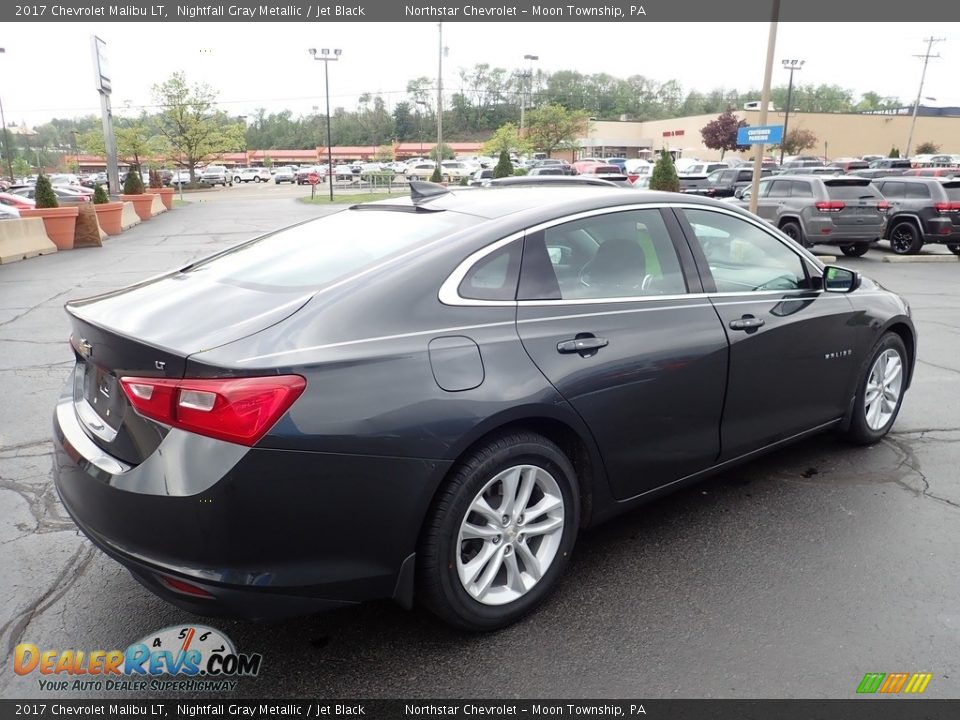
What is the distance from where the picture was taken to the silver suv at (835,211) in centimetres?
1547

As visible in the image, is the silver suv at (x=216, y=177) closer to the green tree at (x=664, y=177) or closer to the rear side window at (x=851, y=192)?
the green tree at (x=664, y=177)

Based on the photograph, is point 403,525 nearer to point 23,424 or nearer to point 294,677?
point 294,677

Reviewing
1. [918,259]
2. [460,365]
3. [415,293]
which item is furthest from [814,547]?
[918,259]

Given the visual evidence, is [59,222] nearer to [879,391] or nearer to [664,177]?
[664,177]

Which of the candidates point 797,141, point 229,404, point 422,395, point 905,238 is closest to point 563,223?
point 422,395

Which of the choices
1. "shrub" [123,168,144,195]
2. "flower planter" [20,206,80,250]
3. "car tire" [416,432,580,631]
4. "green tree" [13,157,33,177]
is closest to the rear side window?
"car tire" [416,432,580,631]

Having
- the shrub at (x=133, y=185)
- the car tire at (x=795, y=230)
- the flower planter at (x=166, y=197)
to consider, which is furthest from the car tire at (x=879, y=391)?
the flower planter at (x=166, y=197)

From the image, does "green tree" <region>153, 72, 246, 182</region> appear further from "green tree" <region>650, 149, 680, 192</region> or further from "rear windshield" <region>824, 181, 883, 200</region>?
"rear windshield" <region>824, 181, 883, 200</region>

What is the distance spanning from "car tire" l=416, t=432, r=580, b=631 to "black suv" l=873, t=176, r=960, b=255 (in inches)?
665

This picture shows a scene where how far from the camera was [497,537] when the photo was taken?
286 cm

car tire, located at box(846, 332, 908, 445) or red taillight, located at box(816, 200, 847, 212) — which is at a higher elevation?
red taillight, located at box(816, 200, 847, 212)

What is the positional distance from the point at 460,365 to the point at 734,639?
5.00ft

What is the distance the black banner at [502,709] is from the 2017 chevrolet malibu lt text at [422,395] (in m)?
0.36

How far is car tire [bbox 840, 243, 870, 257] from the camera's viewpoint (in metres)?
16.6
